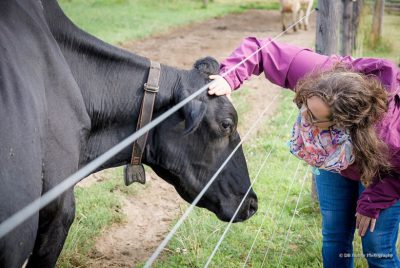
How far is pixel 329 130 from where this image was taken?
2605 mm

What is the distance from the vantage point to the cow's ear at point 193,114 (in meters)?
2.71

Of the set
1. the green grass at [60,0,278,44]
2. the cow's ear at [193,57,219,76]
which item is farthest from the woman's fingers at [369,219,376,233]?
the green grass at [60,0,278,44]

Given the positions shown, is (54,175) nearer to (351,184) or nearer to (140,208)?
(351,184)

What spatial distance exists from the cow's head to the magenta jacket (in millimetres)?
163

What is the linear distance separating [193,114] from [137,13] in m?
14.4

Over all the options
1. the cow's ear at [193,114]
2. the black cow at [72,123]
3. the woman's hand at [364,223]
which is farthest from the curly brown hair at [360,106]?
the black cow at [72,123]

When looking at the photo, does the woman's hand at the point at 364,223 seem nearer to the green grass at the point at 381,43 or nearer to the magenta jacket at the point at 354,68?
the magenta jacket at the point at 354,68

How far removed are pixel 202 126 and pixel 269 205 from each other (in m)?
1.39

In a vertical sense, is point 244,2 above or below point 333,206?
below

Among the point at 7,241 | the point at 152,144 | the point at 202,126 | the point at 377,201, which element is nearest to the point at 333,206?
the point at 377,201

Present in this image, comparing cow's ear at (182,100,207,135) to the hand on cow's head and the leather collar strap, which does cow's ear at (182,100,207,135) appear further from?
the leather collar strap

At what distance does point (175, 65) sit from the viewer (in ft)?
30.6

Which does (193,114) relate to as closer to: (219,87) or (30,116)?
(219,87)

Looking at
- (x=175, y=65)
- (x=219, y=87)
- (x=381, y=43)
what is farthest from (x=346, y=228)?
(x=381, y=43)
